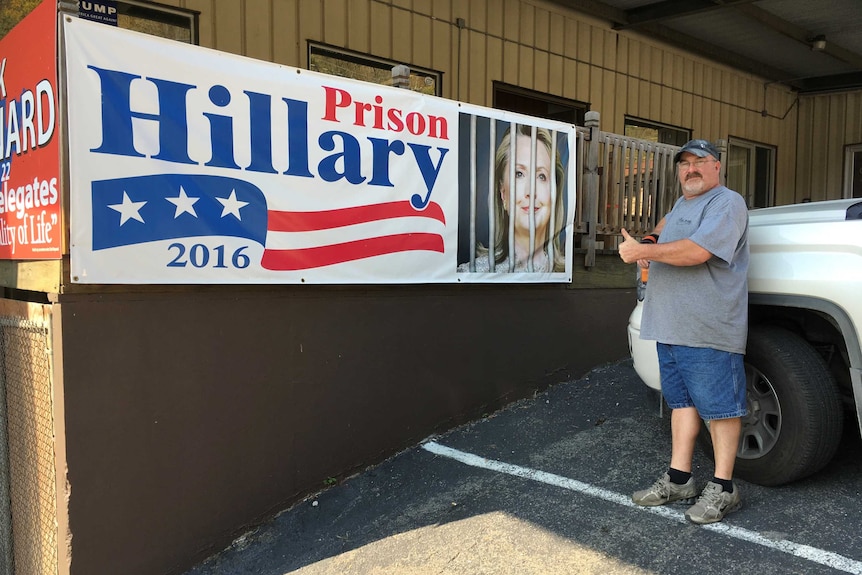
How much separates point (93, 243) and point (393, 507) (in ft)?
7.09

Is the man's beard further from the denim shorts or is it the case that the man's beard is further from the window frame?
the window frame

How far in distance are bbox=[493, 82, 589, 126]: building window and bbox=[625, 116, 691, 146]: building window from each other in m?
0.91

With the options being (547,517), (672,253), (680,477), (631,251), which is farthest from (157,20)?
(680,477)

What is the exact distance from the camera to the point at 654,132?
9219 mm

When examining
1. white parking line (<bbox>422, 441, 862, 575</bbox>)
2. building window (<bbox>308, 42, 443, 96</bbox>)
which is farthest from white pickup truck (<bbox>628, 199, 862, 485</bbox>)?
building window (<bbox>308, 42, 443, 96</bbox>)

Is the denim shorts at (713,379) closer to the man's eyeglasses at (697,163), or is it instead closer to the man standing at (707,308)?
the man standing at (707,308)

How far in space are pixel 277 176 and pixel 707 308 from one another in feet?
7.90

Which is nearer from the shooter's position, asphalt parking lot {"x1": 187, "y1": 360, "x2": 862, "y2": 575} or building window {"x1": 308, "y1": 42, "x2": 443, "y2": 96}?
asphalt parking lot {"x1": 187, "y1": 360, "x2": 862, "y2": 575}

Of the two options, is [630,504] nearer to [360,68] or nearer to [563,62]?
[360,68]

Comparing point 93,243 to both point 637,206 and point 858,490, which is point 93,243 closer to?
point 858,490

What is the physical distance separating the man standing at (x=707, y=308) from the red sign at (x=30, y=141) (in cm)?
285

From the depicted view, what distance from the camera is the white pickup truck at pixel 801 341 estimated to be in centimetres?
302

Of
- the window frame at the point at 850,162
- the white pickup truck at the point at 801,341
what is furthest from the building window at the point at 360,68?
the window frame at the point at 850,162

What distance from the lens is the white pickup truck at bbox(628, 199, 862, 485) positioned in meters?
3.02
